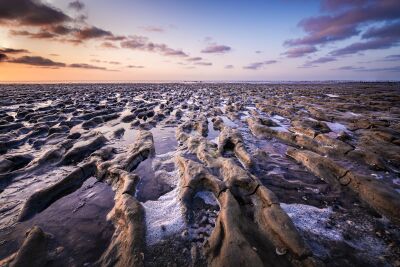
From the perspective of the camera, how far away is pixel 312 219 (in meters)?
4.95

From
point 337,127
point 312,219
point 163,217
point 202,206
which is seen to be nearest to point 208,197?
point 202,206

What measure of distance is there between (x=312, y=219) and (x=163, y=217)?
3407 millimetres

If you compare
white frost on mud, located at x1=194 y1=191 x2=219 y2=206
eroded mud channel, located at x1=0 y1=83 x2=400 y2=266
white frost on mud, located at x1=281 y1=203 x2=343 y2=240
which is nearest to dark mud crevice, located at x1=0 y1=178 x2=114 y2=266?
eroded mud channel, located at x1=0 y1=83 x2=400 y2=266

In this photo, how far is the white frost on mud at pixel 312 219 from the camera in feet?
14.7

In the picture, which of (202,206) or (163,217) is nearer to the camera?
(163,217)

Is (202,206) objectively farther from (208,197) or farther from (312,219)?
(312,219)

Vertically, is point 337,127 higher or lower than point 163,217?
higher

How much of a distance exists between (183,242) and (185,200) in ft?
4.64

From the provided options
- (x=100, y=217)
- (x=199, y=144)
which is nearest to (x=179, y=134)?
(x=199, y=144)

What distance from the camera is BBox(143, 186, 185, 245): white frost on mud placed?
4540 mm

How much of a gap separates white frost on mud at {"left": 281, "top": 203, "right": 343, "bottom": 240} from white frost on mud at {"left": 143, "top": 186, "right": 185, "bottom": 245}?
2573mm

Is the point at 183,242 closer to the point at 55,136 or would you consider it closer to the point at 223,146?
the point at 223,146

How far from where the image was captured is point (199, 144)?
9.92 meters

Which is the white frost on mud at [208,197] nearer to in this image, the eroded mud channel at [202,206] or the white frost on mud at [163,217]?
the eroded mud channel at [202,206]
